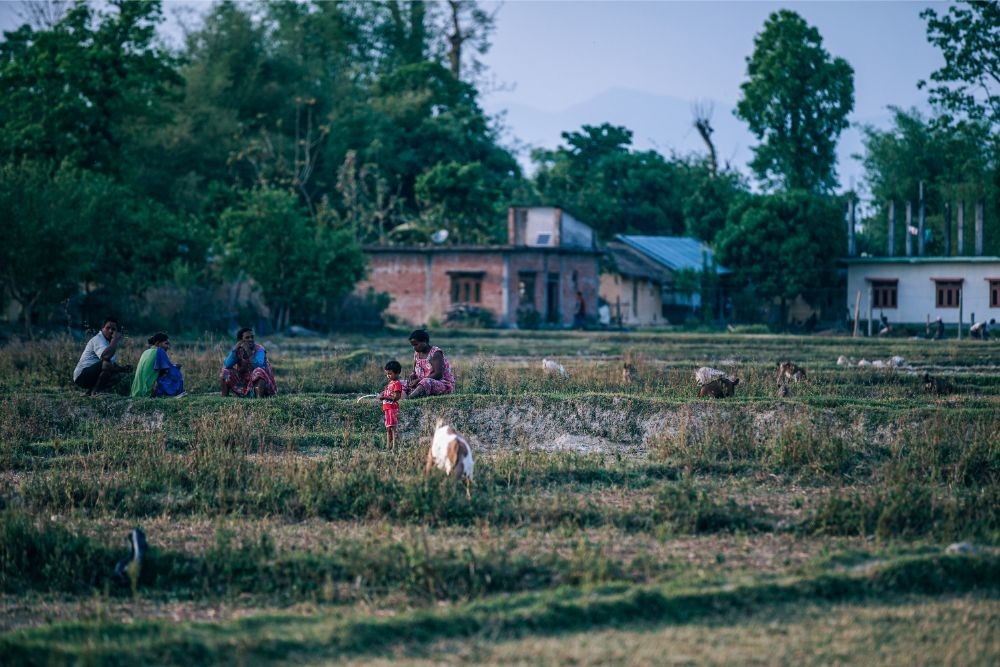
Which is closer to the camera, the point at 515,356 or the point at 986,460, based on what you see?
the point at 986,460

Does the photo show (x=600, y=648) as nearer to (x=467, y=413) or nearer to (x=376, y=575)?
(x=376, y=575)

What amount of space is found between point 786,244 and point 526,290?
32.0ft

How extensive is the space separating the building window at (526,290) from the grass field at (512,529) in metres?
26.8

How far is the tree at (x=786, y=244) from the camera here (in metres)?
43.7

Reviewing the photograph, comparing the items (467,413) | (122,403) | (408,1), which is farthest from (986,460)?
(408,1)

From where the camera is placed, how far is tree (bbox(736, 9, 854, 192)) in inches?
2015

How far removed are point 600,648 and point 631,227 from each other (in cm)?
5152

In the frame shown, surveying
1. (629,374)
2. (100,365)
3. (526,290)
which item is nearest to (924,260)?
(526,290)

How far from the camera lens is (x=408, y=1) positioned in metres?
62.0

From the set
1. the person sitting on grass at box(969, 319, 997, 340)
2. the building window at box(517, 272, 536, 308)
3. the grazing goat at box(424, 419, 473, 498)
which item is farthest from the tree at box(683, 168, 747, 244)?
the grazing goat at box(424, 419, 473, 498)

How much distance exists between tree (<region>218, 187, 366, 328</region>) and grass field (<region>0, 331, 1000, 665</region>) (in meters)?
18.1

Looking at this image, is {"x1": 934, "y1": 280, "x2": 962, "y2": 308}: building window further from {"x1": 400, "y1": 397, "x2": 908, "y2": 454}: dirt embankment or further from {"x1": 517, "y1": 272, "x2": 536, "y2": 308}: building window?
{"x1": 400, "y1": 397, "x2": 908, "y2": 454}: dirt embankment

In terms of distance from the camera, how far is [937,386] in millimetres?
16984

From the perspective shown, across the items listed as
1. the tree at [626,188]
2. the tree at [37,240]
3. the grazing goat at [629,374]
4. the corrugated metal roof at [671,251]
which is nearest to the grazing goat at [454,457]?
the grazing goat at [629,374]
